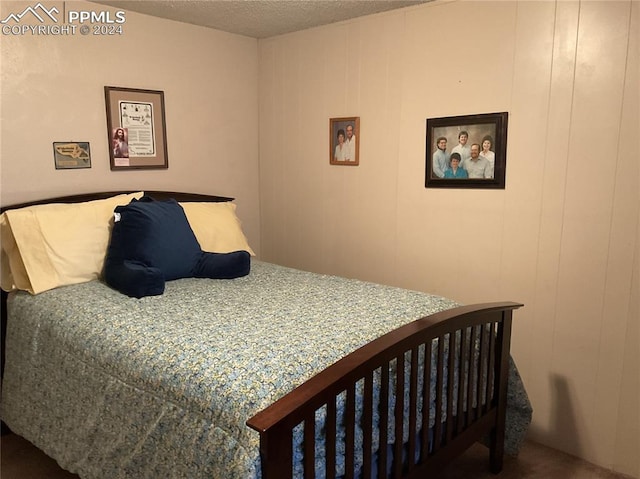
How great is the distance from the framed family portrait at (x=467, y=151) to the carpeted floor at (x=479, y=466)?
1255 mm

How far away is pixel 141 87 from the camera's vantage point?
292 centimetres

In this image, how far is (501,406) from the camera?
2117 millimetres

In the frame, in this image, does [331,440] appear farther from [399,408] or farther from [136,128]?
[136,128]

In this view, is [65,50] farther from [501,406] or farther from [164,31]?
[501,406]

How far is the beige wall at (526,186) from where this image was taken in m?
2.17

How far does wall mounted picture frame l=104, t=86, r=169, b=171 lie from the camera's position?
283 centimetres

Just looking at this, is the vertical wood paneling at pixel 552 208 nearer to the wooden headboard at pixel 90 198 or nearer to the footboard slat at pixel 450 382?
the footboard slat at pixel 450 382

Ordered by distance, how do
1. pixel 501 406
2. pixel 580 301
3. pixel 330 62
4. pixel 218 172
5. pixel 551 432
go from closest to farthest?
pixel 501 406, pixel 580 301, pixel 551 432, pixel 330 62, pixel 218 172

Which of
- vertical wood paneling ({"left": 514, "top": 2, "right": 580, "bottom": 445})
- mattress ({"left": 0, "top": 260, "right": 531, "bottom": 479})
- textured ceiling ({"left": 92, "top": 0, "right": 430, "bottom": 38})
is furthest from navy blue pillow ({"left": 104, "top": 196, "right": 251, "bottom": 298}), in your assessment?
vertical wood paneling ({"left": 514, "top": 2, "right": 580, "bottom": 445})

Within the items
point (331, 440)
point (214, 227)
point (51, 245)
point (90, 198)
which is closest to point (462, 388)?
point (331, 440)

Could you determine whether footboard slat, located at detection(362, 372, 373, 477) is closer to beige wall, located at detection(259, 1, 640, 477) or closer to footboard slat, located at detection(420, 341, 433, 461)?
footboard slat, located at detection(420, 341, 433, 461)

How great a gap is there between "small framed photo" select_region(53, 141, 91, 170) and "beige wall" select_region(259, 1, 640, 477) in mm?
1324

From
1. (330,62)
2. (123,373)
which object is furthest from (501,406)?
(330,62)

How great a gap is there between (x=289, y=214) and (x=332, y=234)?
381mm
